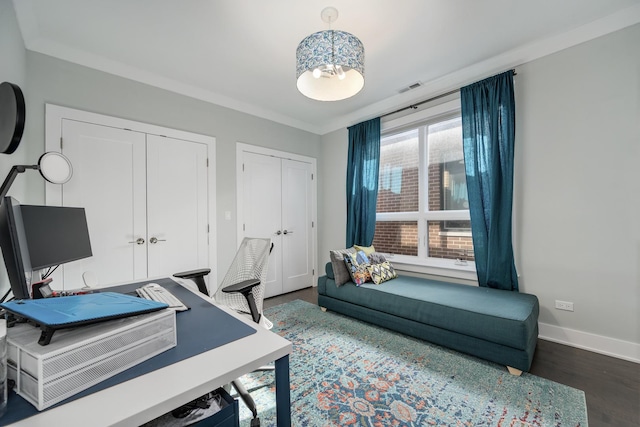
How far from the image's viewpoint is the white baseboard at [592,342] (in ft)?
6.78

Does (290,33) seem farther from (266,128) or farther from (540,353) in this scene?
(540,353)

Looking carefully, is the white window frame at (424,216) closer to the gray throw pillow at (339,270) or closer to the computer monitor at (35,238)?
the gray throw pillow at (339,270)

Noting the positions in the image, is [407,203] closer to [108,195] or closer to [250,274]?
[250,274]

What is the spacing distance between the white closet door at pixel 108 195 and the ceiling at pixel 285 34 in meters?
0.69

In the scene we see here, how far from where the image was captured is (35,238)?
126cm

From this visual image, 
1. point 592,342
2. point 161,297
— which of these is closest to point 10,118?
point 161,297

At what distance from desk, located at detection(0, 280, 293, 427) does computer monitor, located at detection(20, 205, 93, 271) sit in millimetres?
1024

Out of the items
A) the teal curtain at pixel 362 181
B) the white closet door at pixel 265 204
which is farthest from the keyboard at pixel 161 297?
the teal curtain at pixel 362 181

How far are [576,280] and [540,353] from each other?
72cm

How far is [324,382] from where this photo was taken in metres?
1.86

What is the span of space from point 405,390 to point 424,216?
2113 millimetres

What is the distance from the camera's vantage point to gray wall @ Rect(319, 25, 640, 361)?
2.09 metres

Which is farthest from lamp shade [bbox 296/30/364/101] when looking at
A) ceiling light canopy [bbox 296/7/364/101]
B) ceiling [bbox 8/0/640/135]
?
ceiling [bbox 8/0/640/135]

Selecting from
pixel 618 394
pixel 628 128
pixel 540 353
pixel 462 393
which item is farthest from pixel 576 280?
pixel 462 393
